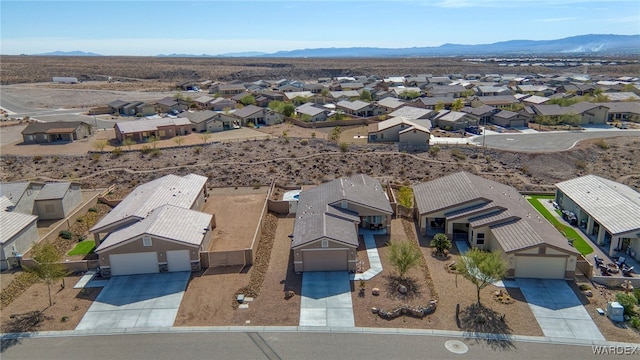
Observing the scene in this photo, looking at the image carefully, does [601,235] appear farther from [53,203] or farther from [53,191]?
[53,191]

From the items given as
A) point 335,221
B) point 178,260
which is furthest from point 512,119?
point 178,260

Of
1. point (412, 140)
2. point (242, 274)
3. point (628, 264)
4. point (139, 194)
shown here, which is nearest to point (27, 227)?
point (139, 194)

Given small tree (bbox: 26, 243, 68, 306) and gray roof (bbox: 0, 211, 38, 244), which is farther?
gray roof (bbox: 0, 211, 38, 244)

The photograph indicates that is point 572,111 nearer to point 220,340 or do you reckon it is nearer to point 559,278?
point 559,278


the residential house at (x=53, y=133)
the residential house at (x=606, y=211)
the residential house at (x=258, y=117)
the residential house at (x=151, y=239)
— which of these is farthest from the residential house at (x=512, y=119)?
the residential house at (x=53, y=133)

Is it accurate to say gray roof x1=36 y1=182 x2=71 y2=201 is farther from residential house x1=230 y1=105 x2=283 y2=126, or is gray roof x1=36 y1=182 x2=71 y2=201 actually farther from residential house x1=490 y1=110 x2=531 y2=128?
residential house x1=490 y1=110 x2=531 y2=128

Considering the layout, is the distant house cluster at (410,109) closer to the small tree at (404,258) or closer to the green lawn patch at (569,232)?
the green lawn patch at (569,232)

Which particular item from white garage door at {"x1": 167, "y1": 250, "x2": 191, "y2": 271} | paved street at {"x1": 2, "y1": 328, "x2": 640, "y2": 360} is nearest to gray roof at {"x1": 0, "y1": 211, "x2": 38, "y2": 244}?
paved street at {"x1": 2, "y1": 328, "x2": 640, "y2": 360}
